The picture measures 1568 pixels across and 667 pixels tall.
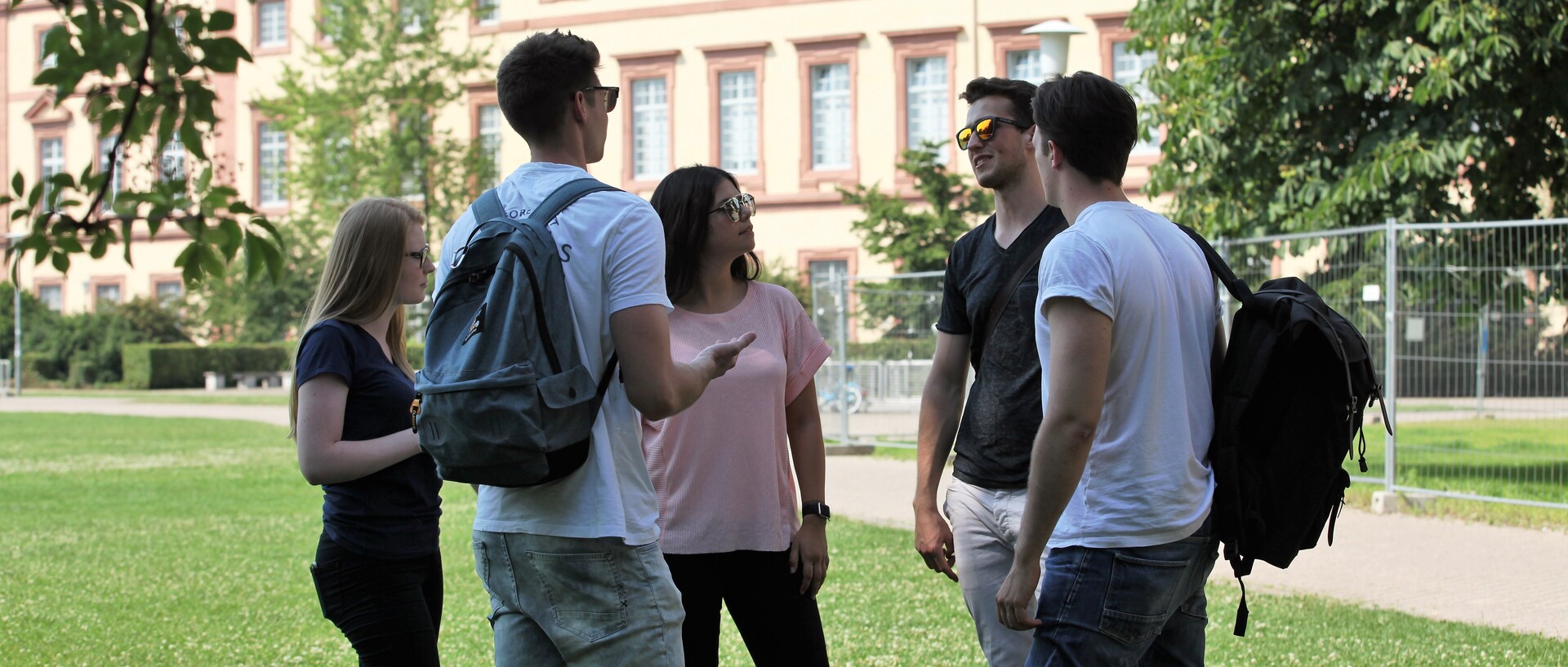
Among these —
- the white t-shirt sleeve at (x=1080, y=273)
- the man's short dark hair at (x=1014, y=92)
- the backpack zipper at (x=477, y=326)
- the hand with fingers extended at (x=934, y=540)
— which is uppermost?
the man's short dark hair at (x=1014, y=92)

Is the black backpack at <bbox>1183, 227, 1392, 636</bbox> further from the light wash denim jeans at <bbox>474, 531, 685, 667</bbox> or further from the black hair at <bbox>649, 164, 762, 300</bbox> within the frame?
the black hair at <bbox>649, 164, 762, 300</bbox>

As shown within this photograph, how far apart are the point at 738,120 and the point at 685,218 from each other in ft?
122

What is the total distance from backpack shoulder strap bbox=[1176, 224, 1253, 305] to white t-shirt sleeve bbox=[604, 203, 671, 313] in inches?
41.8

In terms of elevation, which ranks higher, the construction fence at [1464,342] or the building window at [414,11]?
the building window at [414,11]

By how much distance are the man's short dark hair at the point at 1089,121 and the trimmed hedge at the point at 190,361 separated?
39.2m

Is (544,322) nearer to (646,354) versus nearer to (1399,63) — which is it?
(646,354)

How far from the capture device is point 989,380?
3775 mm

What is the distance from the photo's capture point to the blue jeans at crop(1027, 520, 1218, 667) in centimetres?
282

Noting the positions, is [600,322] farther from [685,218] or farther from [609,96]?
[685,218]

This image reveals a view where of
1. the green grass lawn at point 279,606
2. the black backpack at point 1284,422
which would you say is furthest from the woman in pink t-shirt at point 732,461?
the green grass lawn at point 279,606

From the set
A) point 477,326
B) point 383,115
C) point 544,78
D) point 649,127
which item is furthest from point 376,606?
point 649,127

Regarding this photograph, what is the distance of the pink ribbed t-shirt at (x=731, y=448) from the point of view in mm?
3766

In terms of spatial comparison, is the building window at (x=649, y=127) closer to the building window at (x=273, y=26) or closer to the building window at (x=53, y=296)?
the building window at (x=273, y=26)

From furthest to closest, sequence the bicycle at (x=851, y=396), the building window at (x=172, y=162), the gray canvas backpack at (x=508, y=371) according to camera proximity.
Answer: the bicycle at (x=851, y=396), the gray canvas backpack at (x=508, y=371), the building window at (x=172, y=162)
